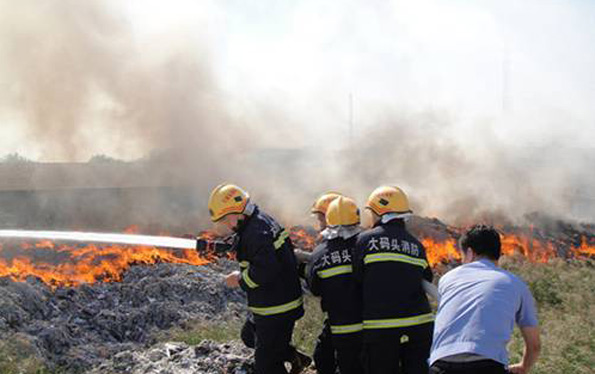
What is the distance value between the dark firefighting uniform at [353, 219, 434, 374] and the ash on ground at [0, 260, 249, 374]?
82.7 inches

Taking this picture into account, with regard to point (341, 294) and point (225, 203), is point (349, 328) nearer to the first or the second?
point (341, 294)

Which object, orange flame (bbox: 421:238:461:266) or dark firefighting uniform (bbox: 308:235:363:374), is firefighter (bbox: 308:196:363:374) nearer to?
dark firefighting uniform (bbox: 308:235:363:374)

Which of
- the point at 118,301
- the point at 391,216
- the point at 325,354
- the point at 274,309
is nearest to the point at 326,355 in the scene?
the point at 325,354

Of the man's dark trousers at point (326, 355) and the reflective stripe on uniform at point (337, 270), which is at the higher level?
the reflective stripe on uniform at point (337, 270)

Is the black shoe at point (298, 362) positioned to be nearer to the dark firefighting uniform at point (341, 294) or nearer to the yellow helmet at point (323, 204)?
the dark firefighting uniform at point (341, 294)

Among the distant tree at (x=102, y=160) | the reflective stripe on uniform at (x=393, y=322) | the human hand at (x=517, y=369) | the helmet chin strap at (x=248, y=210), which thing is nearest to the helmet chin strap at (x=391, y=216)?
the reflective stripe on uniform at (x=393, y=322)

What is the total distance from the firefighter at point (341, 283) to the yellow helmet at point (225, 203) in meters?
0.71

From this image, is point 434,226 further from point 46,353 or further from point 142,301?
point 46,353

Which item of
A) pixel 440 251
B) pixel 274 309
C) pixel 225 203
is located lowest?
pixel 440 251

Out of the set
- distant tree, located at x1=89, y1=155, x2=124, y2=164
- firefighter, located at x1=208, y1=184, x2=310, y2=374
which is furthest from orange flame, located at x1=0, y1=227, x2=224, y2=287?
distant tree, located at x1=89, y1=155, x2=124, y2=164

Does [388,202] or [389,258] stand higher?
[388,202]

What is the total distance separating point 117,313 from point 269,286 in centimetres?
424

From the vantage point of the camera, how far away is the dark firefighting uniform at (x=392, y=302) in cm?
394

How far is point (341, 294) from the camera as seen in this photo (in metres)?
4.32
